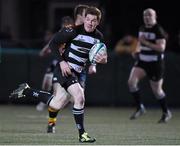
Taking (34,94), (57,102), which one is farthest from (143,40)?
(57,102)

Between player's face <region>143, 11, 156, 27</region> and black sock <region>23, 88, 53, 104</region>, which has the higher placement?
player's face <region>143, 11, 156, 27</region>

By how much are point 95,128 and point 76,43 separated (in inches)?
97.8

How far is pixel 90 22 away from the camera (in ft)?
34.6

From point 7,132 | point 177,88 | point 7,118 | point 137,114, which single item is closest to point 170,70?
point 177,88

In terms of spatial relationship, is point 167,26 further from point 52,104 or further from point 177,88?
point 52,104

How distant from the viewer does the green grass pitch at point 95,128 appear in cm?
1060

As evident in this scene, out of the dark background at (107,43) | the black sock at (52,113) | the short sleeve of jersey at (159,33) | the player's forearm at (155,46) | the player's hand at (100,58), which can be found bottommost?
the dark background at (107,43)

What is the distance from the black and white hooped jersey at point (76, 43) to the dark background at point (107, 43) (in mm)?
7764

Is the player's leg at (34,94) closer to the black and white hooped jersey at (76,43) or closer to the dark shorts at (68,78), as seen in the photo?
the dark shorts at (68,78)

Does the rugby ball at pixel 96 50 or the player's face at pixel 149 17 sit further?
the player's face at pixel 149 17

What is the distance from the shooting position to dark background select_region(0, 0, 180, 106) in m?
Answer: 18.7

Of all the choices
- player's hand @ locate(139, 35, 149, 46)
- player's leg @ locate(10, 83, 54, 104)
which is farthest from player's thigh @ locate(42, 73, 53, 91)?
player's leg @ locate(10, 83, 54, 104)

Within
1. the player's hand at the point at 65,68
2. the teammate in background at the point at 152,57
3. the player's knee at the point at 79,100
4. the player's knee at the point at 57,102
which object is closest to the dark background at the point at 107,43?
the teammate in background at the point at 152,57

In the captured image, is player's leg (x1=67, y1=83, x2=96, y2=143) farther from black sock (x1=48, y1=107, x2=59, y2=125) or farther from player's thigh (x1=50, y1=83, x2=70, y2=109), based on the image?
black sock (x1=48, y1=107, x2=59, y2=125)
